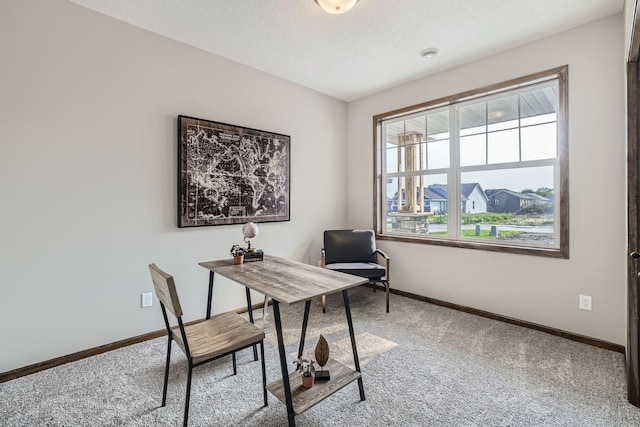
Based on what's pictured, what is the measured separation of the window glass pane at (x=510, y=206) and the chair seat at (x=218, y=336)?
8.42ft

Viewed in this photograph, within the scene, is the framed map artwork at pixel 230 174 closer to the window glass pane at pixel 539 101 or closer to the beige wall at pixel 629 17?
the window glass pane at pixel 539 101

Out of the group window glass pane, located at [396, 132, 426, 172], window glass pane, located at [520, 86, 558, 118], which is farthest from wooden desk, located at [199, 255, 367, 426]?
window glass pane, located at [520, 86, 558, 118]

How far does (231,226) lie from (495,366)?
253cm

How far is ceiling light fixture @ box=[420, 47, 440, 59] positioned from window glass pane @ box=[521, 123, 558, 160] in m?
1.11

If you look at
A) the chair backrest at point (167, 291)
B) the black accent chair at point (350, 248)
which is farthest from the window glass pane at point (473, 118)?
the chair backrest at point (167, 291)

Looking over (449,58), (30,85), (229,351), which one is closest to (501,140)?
(449,58)

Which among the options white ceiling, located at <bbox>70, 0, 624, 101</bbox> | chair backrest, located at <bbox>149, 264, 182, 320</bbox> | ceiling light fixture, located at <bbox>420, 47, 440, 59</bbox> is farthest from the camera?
ceiling light fixture, located at <bbox>420, 47, 440, 59</bbox>

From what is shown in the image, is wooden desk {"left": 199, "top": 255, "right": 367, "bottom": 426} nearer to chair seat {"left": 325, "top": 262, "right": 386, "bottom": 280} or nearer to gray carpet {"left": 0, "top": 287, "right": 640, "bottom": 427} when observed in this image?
gray carpet {"left": 0, "top": 287, "right": 640, "bottom": 427}

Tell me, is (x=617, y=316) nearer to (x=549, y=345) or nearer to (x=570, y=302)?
(x=570, y=302)

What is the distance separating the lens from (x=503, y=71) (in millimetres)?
2947

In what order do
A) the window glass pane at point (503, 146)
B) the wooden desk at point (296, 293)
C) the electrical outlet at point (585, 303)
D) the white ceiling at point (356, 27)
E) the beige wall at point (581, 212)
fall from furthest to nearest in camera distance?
the window glass pane at point (503, 146) < the electrical outlet at point (585, 303) < the beige wall at point (581, 212) < the white ceiling at point (356, 27) < the wooden desk at point (296, 293)

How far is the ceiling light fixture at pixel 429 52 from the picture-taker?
2.86m

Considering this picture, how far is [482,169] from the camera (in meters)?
3.20

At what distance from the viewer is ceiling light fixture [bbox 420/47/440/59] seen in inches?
113
